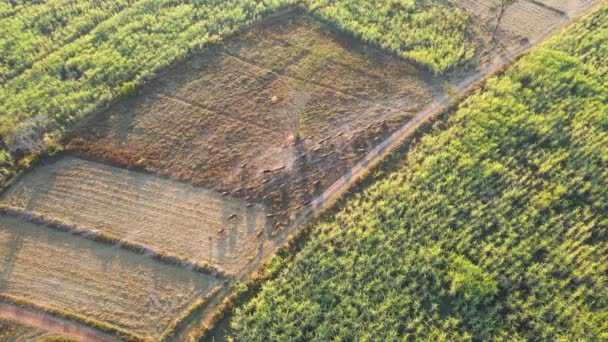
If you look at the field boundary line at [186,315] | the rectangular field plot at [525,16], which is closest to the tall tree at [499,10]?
the rectangular field plot at [525,16]

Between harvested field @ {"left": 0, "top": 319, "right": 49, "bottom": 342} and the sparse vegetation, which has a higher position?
the sparse vegetation

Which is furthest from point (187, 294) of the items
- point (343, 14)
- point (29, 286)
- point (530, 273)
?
point (343, 14)

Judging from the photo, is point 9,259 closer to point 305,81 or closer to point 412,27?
point 305,81

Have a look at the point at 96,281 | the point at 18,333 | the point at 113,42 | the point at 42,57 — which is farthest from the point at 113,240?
the point at 42,57

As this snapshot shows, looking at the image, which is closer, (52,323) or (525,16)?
(52,323)

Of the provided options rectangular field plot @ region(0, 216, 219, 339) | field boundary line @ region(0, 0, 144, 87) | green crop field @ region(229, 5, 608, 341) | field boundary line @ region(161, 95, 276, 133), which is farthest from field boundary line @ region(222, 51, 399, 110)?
rectangular field plot @ region(0, 216, 219, 339)

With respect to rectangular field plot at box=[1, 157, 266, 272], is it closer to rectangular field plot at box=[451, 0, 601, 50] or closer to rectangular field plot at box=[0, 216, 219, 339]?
rectangular field plot at box=[0, 216, 219, 339]

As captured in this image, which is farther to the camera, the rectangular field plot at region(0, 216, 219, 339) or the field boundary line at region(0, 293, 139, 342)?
the rectangular field plot at region(0, 216, 219, 339)

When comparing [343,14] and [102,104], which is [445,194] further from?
[102,104]
